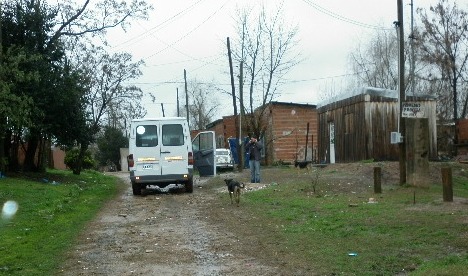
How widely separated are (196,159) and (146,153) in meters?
7.50

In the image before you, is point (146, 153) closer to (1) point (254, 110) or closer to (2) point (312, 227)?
(2) point (312, 227)

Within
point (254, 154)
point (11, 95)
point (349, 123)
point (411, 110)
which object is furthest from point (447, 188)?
point (349, 123)

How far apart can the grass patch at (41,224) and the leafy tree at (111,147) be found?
45.6 metres

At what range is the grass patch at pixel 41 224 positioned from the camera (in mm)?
10841

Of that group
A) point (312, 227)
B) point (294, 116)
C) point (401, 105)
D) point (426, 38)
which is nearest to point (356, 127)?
point (426, 38)

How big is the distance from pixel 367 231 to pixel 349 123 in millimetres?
23155

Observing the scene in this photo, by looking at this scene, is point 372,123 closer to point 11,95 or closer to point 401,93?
point 401,93

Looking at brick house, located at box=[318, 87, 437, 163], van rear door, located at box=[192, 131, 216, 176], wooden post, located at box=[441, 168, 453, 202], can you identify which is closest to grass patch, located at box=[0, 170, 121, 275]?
van rear door, located at box=[192, 131, 216, 176]

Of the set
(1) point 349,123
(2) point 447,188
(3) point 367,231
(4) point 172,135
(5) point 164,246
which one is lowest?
(5) point 164,246

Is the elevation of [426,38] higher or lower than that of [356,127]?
Result: higher

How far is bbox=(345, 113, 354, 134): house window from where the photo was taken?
34531 millimetres

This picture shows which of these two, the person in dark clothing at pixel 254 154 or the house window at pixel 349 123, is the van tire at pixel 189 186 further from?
the house window at pixel 349 123

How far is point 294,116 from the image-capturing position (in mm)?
51938

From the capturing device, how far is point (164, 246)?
39.0ft
